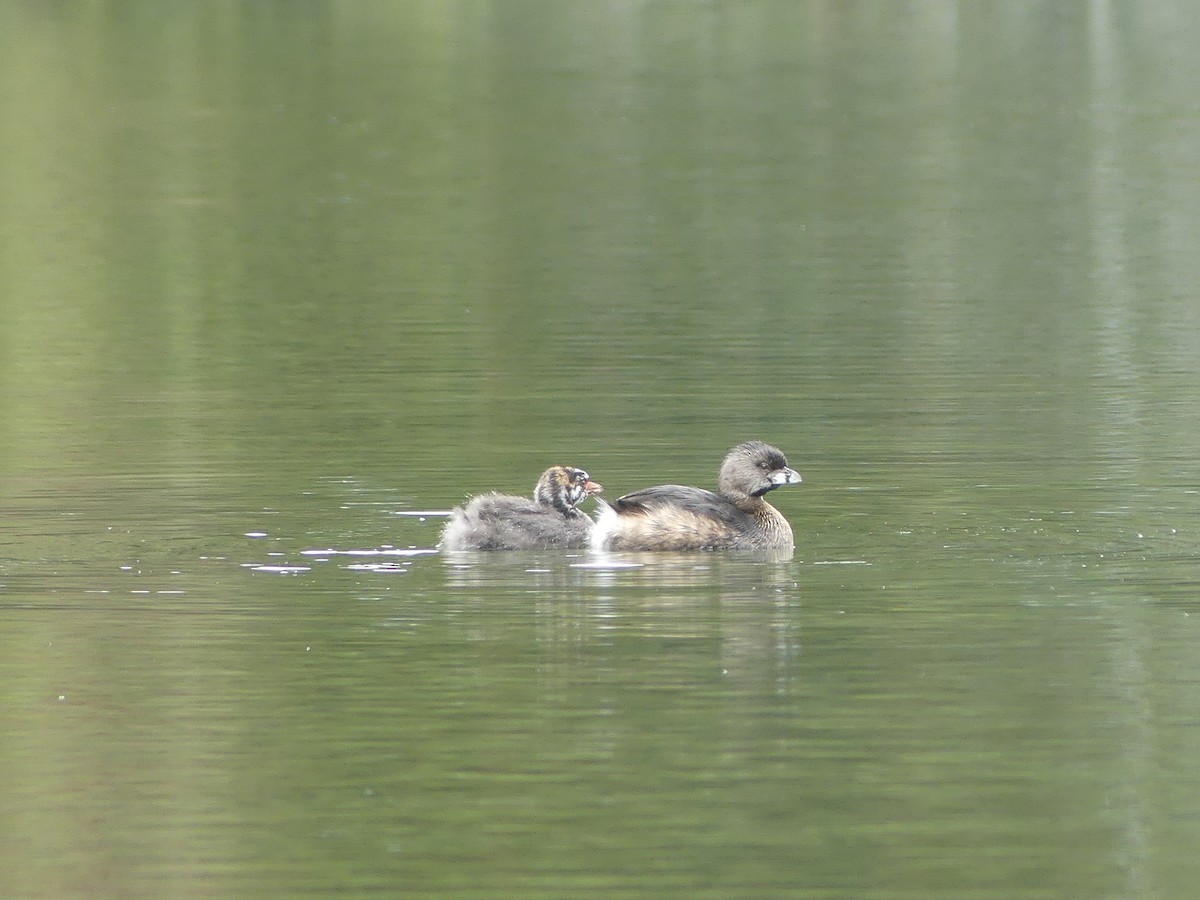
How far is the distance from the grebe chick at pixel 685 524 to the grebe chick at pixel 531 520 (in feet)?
0.65

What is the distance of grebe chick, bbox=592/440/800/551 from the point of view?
53.8 ft

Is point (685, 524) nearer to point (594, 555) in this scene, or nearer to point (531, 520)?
point (594, 555)

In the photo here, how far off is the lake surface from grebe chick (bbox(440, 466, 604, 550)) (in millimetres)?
158

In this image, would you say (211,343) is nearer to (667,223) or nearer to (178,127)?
(667,223)

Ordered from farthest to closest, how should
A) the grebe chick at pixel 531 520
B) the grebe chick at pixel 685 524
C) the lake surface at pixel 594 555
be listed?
the grebe chick at pixel 685 524 < the grebe chick at pixel 531 520 < the lake surface at pixel 594 555

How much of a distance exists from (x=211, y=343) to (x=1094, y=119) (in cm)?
3260

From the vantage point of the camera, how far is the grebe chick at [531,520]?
635 inches

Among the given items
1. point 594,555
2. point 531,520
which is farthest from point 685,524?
point 531,520

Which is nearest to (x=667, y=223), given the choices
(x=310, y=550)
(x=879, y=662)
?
(x=310, y=550)

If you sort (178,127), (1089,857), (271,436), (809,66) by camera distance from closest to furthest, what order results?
1. (1089,857)
2. (271,436)
3. (178,127)
4. (809,66)

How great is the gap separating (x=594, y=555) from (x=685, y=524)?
56 centimetres

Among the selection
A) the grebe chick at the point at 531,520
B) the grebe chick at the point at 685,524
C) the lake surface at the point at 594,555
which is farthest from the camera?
the grebe chick at the point at 685,524

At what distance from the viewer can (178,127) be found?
56.6 metres

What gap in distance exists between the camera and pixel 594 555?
1648cm
